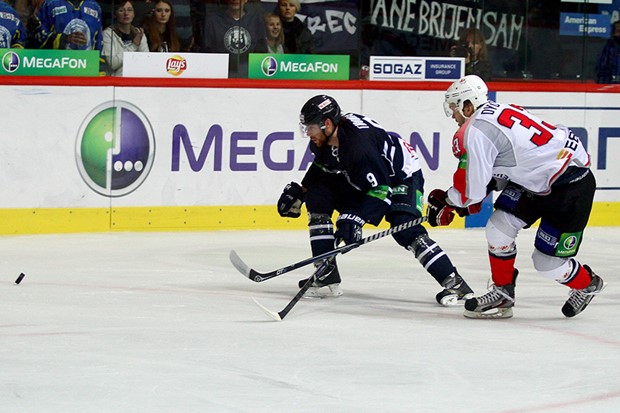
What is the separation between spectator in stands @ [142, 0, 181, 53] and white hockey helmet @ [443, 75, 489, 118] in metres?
3.19

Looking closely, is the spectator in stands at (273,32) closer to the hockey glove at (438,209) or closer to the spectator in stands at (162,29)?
the spectator in stands at (162,29)

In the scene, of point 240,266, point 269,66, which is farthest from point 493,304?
point 269,66

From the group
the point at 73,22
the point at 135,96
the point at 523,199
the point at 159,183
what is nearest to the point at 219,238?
the point at 159,183

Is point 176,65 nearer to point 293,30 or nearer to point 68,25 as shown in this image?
point 68,25

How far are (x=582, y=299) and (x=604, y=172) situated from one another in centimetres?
370

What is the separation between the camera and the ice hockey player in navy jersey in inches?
215

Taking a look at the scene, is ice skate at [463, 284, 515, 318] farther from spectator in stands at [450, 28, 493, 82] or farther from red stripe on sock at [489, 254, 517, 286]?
spectator in stands at [450, 28, 493, 82]

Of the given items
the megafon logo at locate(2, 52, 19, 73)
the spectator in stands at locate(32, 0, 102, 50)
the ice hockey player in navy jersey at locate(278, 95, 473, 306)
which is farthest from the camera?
the spectator in stands at locate(32, 0, 102, 50)

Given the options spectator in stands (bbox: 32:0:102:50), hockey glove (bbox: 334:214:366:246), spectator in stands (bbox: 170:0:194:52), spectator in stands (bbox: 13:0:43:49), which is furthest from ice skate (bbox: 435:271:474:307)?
spectator in stands (bbox: 13:0:43:49)

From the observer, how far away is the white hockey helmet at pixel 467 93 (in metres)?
5.26

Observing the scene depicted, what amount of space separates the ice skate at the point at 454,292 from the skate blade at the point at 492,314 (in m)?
0.28

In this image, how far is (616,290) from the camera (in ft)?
20.6

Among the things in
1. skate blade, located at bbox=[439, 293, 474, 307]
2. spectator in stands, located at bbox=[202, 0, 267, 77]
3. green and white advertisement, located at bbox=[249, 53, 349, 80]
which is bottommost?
skate blade, located at bbox=[439, 293, 474, 307]

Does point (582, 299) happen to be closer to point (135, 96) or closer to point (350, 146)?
point (350, 146)
